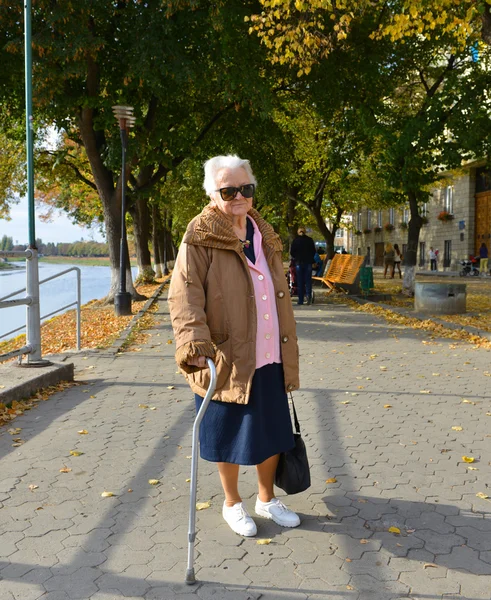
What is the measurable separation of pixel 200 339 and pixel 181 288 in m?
0.29

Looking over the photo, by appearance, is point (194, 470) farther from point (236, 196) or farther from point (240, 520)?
point (236, 196)

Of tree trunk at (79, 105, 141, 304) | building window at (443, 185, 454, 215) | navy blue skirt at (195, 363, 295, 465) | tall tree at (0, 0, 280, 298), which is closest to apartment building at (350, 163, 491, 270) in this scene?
building window at (443, 185, 454, 215)

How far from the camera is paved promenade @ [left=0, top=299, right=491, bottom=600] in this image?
3.00 metres

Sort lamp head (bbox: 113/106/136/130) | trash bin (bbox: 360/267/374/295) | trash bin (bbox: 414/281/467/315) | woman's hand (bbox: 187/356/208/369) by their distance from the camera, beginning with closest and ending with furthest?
woman's hand (bbox: 187/356/208/369)
trash bin (bbox: 414/281/467/315)
lamp head (bbox: 113/106/136/130)
trash bin (bbox: 360/267/374/295)

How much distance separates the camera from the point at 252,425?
3348 mm

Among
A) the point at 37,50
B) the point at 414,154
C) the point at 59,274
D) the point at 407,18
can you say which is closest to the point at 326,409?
the point at 59,274

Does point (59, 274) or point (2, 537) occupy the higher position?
point (59, 274)

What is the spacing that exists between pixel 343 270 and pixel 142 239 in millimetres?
9934

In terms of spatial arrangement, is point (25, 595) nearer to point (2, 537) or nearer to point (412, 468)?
point (2, 537)

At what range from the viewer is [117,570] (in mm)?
3111

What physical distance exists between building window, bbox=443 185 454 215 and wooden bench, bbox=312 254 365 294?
25385 millimetres

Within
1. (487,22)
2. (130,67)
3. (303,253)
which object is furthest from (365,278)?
(487,22)

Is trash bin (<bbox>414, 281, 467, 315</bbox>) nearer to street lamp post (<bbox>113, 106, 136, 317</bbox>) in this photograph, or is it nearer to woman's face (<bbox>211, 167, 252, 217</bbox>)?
street lamp post (<bbox>113, 106, 136, 317</bbox>)

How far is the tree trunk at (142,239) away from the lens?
25.8m
